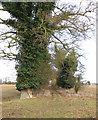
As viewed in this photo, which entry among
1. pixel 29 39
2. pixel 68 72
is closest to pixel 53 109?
pixel 68 72

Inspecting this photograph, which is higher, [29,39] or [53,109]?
[29,39]

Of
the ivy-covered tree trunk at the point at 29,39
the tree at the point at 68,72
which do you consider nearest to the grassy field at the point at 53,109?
the tree at the point at 68,72

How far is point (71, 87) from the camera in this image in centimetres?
1247

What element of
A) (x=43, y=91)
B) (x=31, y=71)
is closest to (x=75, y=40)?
(x=31, y=71)

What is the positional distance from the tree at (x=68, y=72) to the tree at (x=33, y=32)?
96cm

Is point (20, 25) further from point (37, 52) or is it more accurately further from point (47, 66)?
point (47, 66)

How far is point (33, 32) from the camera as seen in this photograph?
10586mm

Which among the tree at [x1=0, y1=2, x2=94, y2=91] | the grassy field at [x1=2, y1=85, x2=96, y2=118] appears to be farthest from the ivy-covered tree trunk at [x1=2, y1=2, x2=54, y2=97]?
the grassy field at [x1=2, y1=85, x2=96, y2=118]

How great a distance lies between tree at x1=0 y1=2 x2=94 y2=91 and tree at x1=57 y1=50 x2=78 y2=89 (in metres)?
0.96

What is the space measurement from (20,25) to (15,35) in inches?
37.3

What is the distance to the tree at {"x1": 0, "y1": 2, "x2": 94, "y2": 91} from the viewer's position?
10.4m

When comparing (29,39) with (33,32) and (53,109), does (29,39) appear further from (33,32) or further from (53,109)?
(53,109)

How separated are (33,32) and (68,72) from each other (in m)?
4.51

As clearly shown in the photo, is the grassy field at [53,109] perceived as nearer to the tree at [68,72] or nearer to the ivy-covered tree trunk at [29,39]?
the tree at [68,72]
